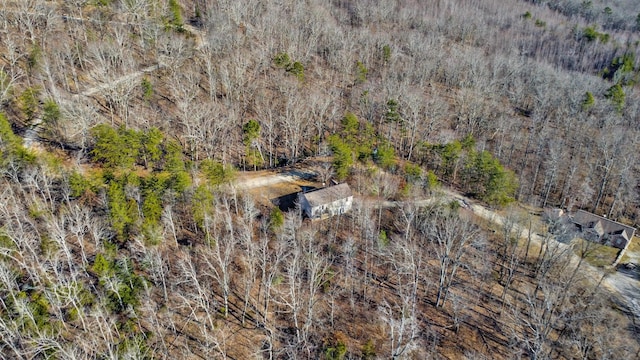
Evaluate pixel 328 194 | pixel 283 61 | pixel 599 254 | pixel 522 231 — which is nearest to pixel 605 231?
pixel 599 254

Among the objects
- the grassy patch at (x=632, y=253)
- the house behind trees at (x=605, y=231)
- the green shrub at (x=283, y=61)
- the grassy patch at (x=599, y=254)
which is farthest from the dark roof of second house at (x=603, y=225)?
the green shrub at (x=283, y=61)

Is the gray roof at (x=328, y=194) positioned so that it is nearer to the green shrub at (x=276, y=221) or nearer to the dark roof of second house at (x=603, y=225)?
the green shrub at (x=276, y=221)

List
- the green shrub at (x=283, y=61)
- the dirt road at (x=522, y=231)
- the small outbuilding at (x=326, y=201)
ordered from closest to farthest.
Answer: the dirt road at (x=522, y=231)
the small outbuilding at (x=326, y=201)
the green shrub at (x=283, y=61)

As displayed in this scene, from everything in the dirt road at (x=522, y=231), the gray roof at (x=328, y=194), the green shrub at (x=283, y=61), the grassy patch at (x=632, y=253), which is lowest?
the grassy patch at (x=632, y=253)

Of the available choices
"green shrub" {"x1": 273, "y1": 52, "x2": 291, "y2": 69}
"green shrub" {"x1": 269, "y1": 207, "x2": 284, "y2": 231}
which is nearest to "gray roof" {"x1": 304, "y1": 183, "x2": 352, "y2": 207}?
"green shrub" {"x1": 269, "y1": 207, "x2": 284, "y2": 231}

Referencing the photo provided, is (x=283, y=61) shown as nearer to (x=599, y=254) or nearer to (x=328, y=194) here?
(x=328, y=194)

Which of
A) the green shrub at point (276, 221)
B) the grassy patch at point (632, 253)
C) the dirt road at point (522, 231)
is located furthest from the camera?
the grassy patch at point (632, 253)
